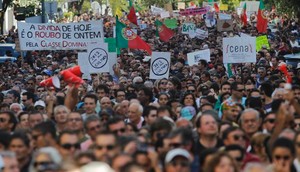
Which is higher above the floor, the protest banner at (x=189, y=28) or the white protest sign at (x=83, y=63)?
the protest banner at (x=189, y=28)

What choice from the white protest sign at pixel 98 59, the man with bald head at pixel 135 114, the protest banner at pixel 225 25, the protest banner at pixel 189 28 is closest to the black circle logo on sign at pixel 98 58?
the white protest sign at pixel 98 59

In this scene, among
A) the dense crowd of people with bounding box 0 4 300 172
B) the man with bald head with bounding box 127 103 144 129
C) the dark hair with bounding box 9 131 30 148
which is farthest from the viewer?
the man with bald head with bounding box 127 103 144 129

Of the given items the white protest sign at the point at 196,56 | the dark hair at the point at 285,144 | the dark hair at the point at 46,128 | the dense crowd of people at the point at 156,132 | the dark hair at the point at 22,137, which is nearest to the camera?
A: the dense crowd of people at the point at 156,132

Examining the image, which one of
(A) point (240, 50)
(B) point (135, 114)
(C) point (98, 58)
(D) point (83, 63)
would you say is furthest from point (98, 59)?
(B) point (135, 114)

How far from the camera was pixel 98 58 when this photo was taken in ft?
77.6

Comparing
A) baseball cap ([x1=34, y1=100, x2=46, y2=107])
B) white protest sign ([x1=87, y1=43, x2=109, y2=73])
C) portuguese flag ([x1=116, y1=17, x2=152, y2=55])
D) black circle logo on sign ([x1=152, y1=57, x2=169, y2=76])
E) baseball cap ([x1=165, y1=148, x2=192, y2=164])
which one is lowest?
baseball cap ([x1=165, y1=148, x2=192, y2=164])

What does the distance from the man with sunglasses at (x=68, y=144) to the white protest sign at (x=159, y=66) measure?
492 inches

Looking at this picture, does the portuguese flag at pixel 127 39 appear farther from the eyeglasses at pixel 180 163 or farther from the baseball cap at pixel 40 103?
the eyeglasses at pixel 180 163

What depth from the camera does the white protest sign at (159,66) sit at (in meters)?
24.5

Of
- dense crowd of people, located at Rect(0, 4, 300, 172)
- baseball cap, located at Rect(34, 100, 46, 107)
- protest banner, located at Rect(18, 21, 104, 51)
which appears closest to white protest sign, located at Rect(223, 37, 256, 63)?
protest banner, located at Rect(18, 21, 104, 51)

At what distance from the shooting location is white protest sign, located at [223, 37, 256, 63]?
2619 cm

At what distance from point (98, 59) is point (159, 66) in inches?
62.0

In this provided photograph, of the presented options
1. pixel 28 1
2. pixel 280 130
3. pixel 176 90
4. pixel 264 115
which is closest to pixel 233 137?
pixel 280 130

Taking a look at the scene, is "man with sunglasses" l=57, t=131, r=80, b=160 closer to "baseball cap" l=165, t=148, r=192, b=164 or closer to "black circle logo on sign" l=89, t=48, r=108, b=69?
"baseball cap" l=165, t=148, r=192, b=164
